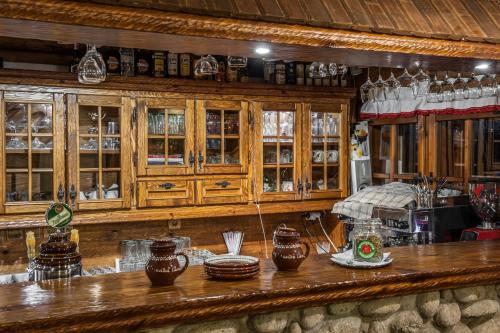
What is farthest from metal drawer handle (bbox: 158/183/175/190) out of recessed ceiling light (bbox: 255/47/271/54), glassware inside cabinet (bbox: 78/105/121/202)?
recessed ceiling light (bbox: 255/47/271/54)

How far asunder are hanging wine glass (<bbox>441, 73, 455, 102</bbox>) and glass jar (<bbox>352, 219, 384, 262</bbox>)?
1562 millimetres

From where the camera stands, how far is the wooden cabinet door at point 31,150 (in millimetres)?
4145

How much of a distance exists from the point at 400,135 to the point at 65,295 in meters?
4.12

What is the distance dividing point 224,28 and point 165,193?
9.53 ft

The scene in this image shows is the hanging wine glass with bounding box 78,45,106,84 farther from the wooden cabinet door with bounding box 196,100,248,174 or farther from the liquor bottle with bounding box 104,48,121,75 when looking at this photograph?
the wooden cabinet door with bounding box 196,100,248,174

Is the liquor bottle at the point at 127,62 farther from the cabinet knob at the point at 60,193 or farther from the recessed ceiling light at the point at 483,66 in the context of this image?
the recessed ceiling light at the point at 483,66

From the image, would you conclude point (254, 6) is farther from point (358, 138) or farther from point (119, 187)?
point (358, 138)

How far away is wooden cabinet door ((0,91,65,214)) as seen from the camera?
→ 414cm

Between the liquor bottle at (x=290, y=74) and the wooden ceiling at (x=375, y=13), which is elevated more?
the liquor bottle at (x=290, y=74)

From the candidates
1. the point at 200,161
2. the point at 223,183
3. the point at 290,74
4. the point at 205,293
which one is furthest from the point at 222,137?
the point at 205,293

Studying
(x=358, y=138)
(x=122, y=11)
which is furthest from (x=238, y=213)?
(x=122, y=11)

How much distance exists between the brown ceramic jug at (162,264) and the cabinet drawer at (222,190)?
9.36 ft

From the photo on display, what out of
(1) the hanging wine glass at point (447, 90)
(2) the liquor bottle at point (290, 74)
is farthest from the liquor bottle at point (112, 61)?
(1) the hanging wine glass at point (447, 90)

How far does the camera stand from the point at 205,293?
5.89 feet
